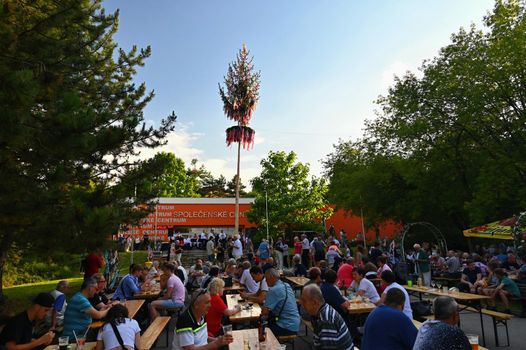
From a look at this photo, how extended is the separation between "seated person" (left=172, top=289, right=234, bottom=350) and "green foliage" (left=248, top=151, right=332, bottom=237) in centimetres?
2874

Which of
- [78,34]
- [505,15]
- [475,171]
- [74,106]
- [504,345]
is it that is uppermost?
[505,15]

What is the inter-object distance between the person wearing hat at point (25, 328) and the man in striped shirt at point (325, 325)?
3215 mm

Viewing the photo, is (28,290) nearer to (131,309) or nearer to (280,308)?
(131,309)

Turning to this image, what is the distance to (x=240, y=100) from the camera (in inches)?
1225

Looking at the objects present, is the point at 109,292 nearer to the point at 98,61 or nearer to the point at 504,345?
the point at 98,61

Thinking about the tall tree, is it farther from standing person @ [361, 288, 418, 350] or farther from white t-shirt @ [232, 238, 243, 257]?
white t-shirt @ [232, 238, 243, 257]

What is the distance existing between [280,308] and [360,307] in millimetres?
1736

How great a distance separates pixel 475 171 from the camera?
20.5m

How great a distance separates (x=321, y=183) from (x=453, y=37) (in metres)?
18.6

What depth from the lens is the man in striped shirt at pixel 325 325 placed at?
137 inches

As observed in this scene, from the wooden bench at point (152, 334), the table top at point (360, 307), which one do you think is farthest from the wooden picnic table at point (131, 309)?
the table top at point (360, 307)

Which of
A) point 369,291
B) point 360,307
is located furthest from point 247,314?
point 369,291

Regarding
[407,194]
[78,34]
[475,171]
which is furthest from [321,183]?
[78,34]

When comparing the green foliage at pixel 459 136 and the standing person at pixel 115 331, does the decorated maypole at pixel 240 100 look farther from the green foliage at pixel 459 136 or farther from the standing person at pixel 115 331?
the standing person at pixel 115 331
